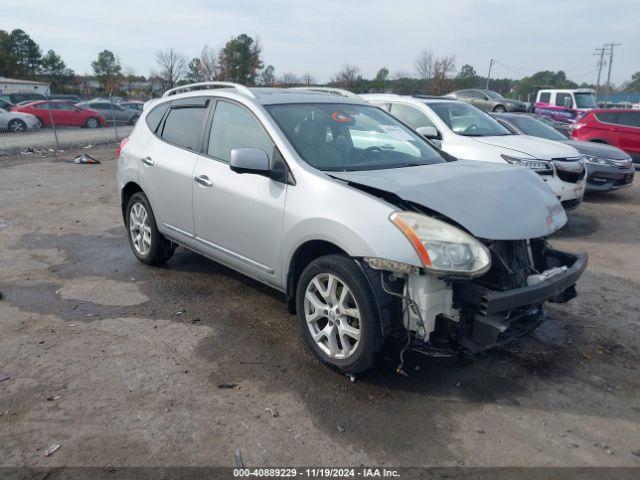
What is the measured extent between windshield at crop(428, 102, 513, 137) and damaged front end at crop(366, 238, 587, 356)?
485 cm

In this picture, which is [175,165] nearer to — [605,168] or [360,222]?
[360,222]

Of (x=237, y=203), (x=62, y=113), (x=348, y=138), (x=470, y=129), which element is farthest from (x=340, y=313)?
(x=62, y=113)

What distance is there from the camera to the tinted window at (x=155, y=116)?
5.41 meters

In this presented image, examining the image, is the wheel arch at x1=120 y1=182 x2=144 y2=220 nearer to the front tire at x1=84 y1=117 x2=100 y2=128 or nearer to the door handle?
the door handle

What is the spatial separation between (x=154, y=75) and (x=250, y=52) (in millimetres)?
11180

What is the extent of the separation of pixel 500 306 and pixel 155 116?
13.5 feet

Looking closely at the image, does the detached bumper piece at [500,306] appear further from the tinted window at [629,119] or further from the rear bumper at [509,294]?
the tinted window at [629,119]

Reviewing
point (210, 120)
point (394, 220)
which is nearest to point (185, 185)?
point (210, 120)

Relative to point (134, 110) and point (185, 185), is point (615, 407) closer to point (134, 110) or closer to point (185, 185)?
point (185, 185)

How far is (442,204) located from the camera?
3172 mm

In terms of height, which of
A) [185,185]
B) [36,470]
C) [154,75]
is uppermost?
[154,75]

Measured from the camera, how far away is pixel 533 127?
33.6 ft

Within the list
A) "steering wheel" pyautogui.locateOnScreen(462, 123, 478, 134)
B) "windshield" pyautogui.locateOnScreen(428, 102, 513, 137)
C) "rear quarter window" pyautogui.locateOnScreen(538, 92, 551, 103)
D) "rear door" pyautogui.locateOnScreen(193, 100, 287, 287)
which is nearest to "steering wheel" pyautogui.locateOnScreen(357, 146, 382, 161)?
"rear door" pyautogui.locateOnScreen(193, 100, 287, 287)

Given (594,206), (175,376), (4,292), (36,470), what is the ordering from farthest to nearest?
1. (594,206)
2. (4,292)
3. (175,376)
4. (36,470)
